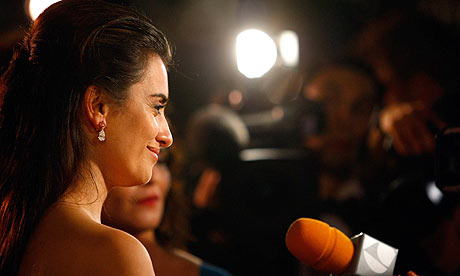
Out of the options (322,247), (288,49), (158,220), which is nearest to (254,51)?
(288,49)

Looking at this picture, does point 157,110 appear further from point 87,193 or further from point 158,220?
point 158,220

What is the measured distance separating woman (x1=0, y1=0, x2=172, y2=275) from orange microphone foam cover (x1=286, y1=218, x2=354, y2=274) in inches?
17.6

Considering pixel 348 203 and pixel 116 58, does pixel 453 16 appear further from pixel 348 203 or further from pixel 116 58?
pixel 116 58

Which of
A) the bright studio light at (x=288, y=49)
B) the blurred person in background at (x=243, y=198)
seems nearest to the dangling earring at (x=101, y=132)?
the blurred person in background at (x=243, y=198)

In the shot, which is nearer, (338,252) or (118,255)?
(118,255)

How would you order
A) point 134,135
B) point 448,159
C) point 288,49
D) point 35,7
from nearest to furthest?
1. point 134,135
2. point 448,159
3. point 35,7
4. point 288,49

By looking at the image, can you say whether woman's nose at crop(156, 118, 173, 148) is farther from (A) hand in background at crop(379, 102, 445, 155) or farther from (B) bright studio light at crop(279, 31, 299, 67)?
(B) bright studio light at crop(279, 31, 299, 67)

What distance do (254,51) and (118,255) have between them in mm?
2920

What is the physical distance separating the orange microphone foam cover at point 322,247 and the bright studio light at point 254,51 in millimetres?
2739

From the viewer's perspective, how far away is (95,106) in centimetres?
140

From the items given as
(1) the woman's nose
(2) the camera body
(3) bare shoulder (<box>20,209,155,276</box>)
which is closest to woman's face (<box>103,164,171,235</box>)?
(1) the woman's nose

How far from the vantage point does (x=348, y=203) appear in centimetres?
333

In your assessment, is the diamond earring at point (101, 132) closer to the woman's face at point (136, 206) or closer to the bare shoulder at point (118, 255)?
the bare shoulder at point (118, 255)

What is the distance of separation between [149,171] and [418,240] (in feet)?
4.71
